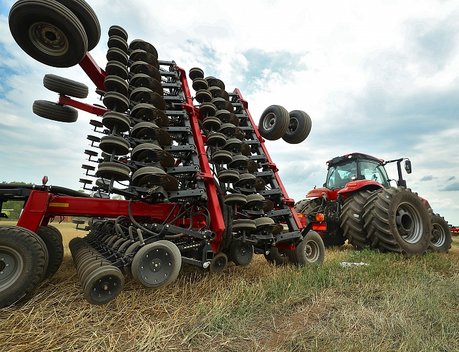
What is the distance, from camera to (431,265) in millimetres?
4367

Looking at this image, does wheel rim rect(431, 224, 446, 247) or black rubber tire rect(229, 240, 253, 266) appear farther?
wheel rim rect(431, 224, 446, 247)

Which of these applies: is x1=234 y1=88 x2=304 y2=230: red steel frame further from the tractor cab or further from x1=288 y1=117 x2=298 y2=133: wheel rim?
the tractor cab

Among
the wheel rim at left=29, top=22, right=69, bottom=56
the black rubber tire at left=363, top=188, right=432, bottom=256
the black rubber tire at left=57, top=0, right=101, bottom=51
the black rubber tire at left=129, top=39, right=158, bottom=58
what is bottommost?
the black rubber tire at left=363, top=188, right=432, bottom=256

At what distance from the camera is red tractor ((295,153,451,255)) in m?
5.21

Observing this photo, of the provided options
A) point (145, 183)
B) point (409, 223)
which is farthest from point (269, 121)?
point (409, 223)

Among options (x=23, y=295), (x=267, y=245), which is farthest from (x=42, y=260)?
(x=267, y=245)

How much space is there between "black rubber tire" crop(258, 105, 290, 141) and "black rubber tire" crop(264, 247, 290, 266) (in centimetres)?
190

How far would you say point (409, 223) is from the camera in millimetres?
5828

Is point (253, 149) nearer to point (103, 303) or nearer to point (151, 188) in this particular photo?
point (151, 188)

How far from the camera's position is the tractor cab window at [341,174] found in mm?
7664

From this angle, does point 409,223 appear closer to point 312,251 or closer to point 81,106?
point 312,251

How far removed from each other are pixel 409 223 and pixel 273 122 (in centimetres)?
345

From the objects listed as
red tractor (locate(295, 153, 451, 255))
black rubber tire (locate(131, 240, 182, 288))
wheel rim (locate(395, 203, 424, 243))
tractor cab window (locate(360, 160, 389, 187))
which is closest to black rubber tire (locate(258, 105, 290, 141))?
red tractor (locate(295, 153, 451, 255))

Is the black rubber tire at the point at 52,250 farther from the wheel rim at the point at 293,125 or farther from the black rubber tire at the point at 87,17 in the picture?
the wheel rim at the point at 293,125
